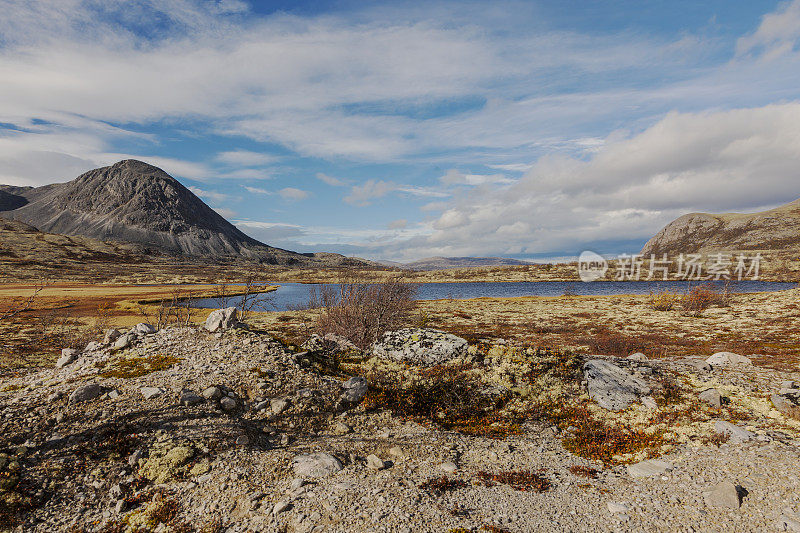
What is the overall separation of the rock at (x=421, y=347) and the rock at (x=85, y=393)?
999 centimetres

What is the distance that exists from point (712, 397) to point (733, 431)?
9.44 feet

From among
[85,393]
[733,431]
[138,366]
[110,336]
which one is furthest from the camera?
[110,336]

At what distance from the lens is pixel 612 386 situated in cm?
1307

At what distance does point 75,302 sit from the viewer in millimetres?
62031

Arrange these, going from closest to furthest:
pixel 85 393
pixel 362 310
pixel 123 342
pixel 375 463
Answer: pixel 375 463 → pixel 85 393 → pixel 123 342 → pixel 362 310

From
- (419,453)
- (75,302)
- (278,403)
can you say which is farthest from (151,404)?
(75,302)

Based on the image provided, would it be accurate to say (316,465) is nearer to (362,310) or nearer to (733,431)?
(733,431)

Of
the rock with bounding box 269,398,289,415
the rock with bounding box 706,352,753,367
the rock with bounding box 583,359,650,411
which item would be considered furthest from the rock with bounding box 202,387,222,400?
the rock with bounding box 706,352,753,367

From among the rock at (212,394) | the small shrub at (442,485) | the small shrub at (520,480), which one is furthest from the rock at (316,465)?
the rock at (212,394)

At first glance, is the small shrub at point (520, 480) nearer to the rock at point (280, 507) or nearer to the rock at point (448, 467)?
the rock at point (448, 467)

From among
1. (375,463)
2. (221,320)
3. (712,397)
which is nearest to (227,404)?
(375,463)

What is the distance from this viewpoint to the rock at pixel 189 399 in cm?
1004

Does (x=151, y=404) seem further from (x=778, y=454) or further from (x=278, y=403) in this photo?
(x=778, y=454)

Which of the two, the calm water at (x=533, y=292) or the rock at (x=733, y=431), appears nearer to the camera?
the rock at (x=733, y=431)
